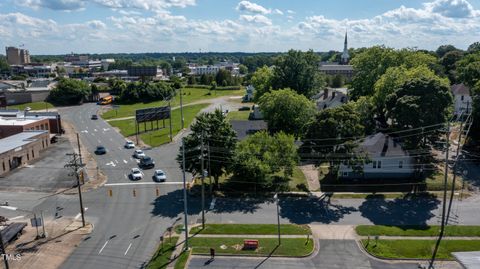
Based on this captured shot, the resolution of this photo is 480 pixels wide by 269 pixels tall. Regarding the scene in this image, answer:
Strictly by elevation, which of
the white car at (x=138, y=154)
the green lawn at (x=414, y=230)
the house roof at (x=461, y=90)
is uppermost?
the house roof at (x=461, y=90)

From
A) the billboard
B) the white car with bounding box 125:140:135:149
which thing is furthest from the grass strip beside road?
the white car with bounding box 125:140:135:149

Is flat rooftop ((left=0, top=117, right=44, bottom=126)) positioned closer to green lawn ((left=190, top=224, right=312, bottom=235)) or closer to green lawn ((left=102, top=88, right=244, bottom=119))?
green lawn ((left=102, top=88, right=244, bottom=119))

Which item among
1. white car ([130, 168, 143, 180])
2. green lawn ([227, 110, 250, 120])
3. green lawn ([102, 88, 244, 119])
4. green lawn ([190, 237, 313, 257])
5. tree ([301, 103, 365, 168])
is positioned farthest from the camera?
green lawn ([102, 88, 244, 119])

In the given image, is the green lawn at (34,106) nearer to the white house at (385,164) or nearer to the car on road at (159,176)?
the car on road at (159,176)

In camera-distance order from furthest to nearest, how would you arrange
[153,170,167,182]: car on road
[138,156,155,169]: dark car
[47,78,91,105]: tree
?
[47,78,91,105]: tree → [138,156,155,169]: dark car → [153,170,167,182]: car on road

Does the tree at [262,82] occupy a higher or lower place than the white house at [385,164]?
higher

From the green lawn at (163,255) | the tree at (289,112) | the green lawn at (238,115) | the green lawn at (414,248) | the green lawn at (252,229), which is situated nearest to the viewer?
the green lawn at (163,255)

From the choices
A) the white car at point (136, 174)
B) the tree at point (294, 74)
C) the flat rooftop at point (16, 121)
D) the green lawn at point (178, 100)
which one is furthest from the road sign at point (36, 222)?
the green lawn at point (178, 100)

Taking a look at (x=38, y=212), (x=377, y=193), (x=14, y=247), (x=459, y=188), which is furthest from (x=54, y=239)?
(x=459, y=188)
